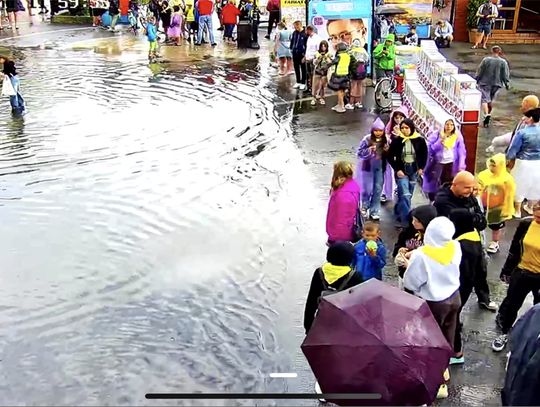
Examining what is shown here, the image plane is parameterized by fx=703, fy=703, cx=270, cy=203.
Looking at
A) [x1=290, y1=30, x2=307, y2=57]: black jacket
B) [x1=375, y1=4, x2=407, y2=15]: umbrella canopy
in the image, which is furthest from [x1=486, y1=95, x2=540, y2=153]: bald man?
[x1=375, y1=4, x2=407, y2=15]: umbrella canopy

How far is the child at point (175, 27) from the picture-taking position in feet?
82.4

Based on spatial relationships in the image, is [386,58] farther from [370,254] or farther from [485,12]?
[370,254]

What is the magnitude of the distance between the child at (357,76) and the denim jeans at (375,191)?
6.08 m

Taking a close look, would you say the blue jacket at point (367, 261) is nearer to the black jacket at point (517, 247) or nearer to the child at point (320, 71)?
the black jacket at point (517, 247)

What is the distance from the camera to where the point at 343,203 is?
7.67 m

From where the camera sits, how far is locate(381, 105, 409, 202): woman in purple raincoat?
30.7 feet

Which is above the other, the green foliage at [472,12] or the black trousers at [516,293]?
the green foliage at [472,12]

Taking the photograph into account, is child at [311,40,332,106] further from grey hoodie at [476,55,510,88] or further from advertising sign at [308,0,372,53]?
grey hoodie at [476,55,510,88]

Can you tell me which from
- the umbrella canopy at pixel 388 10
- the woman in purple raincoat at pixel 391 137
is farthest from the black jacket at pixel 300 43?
the woman in purple raincoat at pixel 391 137

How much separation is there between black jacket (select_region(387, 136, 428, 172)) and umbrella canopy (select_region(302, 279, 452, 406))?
4.61 meters

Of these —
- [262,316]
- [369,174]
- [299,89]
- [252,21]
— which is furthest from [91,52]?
[262,316]

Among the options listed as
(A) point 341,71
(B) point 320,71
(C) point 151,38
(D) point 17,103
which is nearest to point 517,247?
(A) point 341,71

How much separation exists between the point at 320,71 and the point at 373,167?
7.16 m

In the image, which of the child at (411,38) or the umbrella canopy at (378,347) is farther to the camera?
the child at (411,38)
